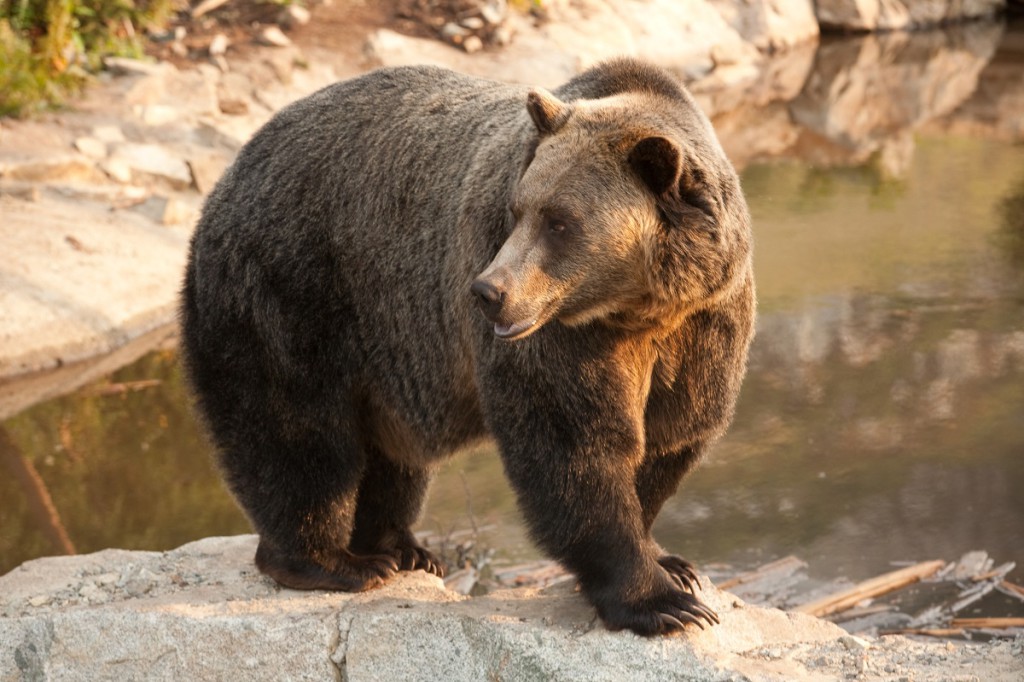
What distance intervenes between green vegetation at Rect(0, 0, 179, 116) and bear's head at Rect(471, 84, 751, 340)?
1196 centimetres

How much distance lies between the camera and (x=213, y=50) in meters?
18.3

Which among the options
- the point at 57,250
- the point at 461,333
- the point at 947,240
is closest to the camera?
the point at 461,333

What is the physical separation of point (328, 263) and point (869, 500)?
4.85m

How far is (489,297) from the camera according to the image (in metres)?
4.27

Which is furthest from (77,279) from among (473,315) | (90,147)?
(473,315)

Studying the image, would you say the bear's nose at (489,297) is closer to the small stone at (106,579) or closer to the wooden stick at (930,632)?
the small stone at (106,579)

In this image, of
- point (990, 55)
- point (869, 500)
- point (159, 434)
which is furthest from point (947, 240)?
point (990, 55)

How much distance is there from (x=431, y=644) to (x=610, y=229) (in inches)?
74.2

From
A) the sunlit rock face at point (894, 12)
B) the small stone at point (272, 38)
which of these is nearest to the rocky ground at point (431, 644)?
the small stone at point (272, 38)

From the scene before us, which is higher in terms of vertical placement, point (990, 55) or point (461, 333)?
point (461, 333)

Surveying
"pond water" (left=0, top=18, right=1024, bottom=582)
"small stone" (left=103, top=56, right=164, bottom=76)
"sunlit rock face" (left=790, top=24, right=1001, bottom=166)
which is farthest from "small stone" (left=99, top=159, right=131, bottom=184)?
"sunlit rock face" (left=790, top=24, right=1001, bottom=166)

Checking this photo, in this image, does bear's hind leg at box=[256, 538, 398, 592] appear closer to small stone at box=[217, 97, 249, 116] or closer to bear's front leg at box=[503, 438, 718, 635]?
bear's front leg at box=[503, 438, 718, 635]

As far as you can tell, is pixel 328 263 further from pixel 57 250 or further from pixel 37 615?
pixel 57 250

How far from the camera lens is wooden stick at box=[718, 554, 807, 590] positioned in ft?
26.2
